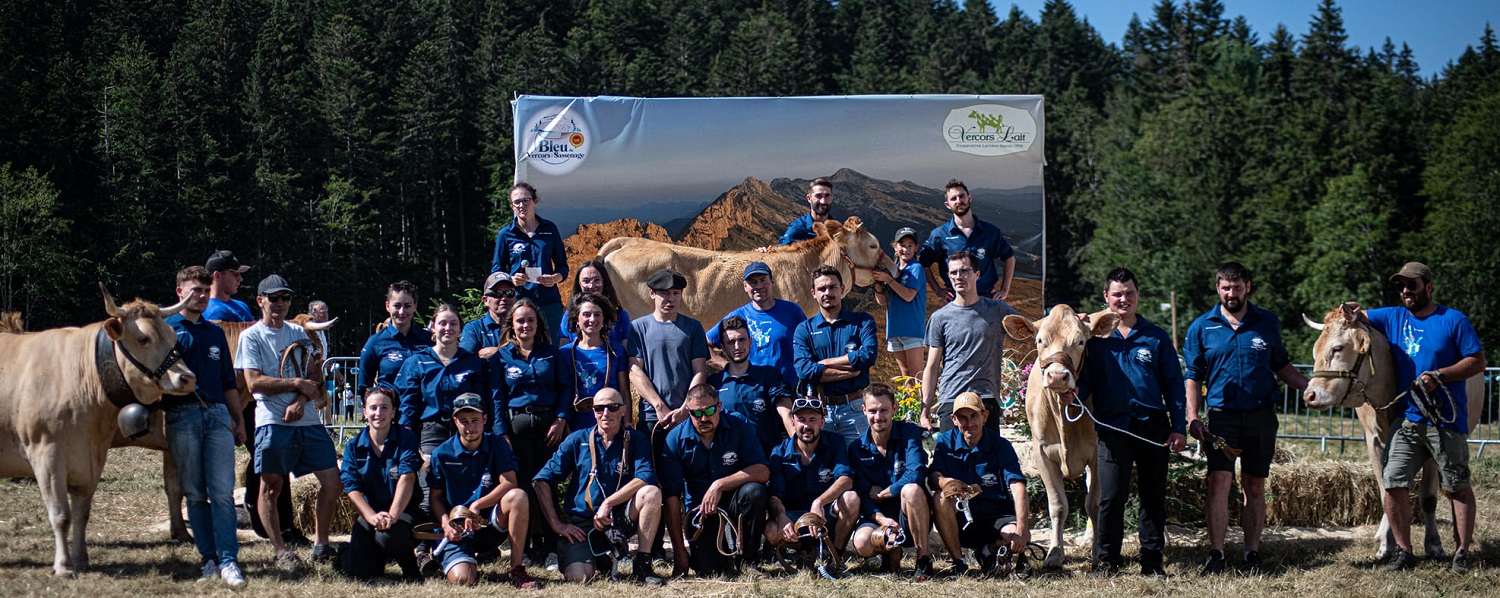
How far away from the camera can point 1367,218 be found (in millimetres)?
36062

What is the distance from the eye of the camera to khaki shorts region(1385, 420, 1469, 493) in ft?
25.4

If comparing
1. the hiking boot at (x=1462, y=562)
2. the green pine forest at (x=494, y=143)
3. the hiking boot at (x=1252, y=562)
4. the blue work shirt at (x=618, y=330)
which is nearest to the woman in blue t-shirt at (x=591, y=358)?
the blue work shirt at (x=618, y=330)

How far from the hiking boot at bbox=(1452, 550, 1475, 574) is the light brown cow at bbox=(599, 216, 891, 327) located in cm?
586

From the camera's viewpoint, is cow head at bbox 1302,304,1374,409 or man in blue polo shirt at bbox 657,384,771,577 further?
cow head at bbox 1302,304,1374,409

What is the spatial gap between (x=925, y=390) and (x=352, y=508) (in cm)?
476

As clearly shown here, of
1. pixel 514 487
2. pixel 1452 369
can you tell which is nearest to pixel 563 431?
pixel 514 487

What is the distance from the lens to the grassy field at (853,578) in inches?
280

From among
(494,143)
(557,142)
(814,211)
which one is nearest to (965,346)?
(814,211)

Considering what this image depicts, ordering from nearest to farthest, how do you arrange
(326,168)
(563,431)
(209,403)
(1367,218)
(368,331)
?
1. (209,403)
2. (563,431)
3. (1367,218)
4. (368,331)
5. (326,168)

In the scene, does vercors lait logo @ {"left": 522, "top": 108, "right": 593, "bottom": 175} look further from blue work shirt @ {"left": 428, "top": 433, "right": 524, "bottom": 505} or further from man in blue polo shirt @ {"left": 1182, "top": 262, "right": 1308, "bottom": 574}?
man in blue polo shirt @ {"left": 1182, "top": 262, "right": 1308, "bottom": 574}

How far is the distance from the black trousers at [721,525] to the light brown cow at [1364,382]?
3.86 meters

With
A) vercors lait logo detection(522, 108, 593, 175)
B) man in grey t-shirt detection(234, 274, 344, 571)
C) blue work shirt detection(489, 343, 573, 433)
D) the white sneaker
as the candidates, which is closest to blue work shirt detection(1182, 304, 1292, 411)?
blue work shirt detection(489, 343, 573, 433)

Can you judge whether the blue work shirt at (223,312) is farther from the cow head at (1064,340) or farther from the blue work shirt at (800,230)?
the cow head at (1064,340)

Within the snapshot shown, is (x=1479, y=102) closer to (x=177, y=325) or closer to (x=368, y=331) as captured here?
(x=368, y=331)
